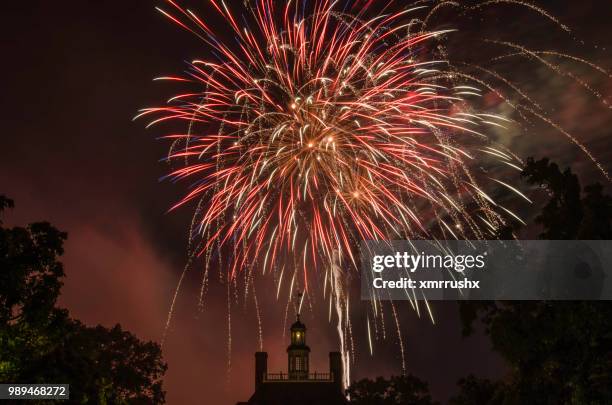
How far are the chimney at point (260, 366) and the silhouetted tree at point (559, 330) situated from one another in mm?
61356

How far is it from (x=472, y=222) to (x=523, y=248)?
6.80ft

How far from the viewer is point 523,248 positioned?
103 feet

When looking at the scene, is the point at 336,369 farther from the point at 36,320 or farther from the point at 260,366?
the point at 36,320

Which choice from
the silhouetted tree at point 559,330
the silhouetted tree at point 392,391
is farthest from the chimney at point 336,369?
the silhouetted tree at point 559,330

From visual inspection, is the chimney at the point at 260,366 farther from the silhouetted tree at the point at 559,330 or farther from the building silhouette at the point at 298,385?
the silhouetted tree at the point at 559,330

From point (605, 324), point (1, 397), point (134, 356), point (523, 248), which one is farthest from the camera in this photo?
point (134, 356)

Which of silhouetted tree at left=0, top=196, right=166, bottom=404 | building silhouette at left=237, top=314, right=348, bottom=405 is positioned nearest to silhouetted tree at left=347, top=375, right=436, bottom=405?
building silhouette at left=237, top=314, right=348, bottom=405

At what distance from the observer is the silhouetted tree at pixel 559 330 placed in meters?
28.9

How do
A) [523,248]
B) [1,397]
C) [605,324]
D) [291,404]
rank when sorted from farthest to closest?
[291,404] → [523,248] → [605,324] → [1,397]

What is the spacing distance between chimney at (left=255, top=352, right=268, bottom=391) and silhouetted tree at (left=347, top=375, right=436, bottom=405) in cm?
2604

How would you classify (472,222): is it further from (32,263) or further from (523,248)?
(32,263)

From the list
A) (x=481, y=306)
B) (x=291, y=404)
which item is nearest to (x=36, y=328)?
(x=481, y=306)

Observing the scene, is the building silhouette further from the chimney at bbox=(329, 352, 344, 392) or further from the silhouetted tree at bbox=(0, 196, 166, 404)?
the silhouetted tree at bbox=(0, 196, 166, 404)

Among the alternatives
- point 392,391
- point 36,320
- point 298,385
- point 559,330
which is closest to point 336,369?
point 298,385
